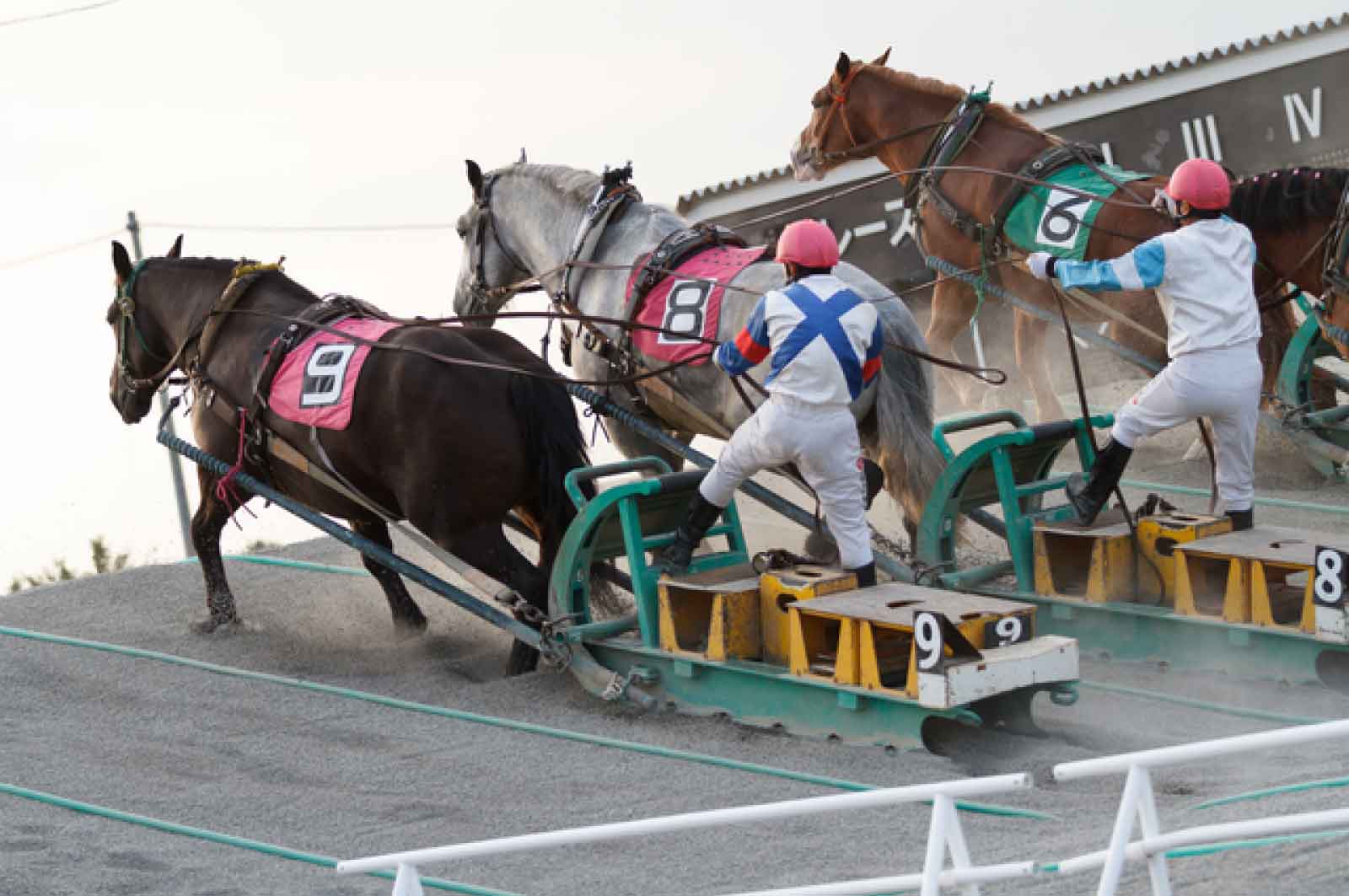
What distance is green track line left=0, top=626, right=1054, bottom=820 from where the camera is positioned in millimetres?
5562

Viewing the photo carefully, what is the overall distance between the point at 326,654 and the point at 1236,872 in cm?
468

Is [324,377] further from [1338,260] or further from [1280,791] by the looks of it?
[1338,260]

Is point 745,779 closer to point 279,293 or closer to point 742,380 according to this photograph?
point 742,380

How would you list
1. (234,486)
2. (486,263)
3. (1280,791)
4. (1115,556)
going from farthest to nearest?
1. (486,263)
2. (234,486)
3. (1115,556)
4. (1280,791)

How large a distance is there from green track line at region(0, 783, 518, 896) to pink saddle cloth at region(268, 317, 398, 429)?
1872 mm

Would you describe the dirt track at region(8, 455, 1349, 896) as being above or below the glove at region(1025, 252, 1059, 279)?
below

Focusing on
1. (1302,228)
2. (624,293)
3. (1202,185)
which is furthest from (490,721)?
(1302,228)

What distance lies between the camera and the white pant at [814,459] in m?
6.21

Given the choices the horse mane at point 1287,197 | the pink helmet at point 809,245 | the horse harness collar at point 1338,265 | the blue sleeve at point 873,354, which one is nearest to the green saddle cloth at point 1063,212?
the horse mane at point 1287,197

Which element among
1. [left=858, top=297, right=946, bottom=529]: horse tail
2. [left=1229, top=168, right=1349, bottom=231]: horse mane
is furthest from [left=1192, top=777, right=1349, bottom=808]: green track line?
[left=1229, top=168, right=1349, bottom=231]: horse mane

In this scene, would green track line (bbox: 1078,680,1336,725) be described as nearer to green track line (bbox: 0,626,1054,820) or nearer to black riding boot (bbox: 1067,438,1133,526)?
black riding boot (bbox: 1067,438,1133,526)

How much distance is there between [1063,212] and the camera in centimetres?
896

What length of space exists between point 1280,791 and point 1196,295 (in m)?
2.29

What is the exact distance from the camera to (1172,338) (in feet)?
21.4
